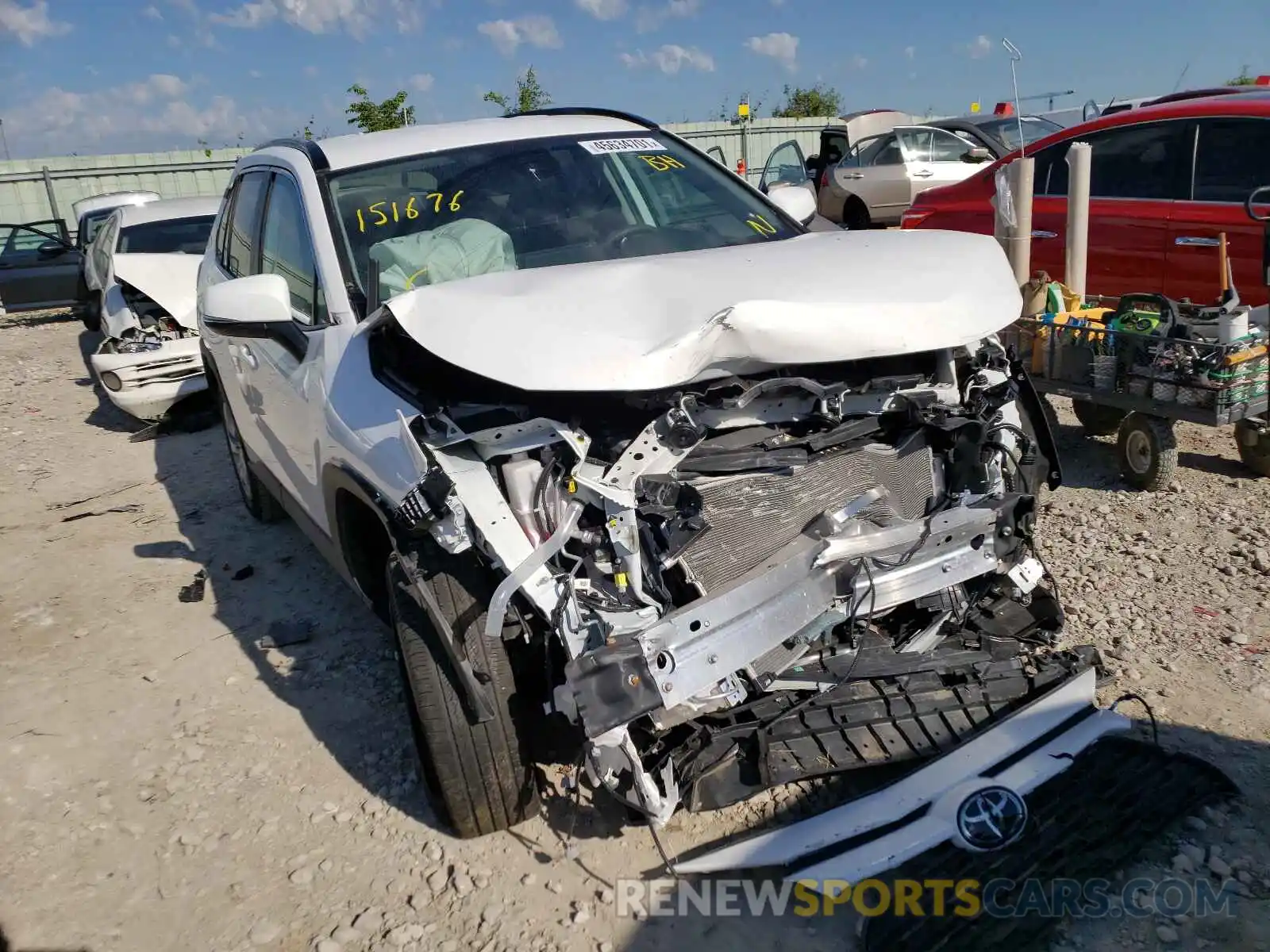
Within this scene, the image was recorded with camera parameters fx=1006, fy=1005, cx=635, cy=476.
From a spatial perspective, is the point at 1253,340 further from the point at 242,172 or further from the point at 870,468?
the point at 242,172

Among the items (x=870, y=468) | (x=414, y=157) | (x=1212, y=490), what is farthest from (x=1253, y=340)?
(x=414, y=157)

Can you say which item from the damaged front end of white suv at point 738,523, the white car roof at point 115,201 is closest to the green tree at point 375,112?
the white car roof at point 115,201

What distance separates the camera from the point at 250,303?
3273 mm

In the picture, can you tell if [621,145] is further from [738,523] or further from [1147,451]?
[1147,451]

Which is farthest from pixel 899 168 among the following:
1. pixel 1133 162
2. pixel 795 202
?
pixel 795 202

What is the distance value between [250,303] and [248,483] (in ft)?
9.05

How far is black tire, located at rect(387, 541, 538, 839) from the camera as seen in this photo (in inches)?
107

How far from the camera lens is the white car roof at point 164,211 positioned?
9703 mm

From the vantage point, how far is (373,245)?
11.5ft

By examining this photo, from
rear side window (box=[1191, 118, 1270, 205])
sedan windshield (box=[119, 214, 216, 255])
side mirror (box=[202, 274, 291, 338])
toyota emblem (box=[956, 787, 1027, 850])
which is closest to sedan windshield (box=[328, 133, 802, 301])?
side mirror (box=[202, 274, 291, 338])

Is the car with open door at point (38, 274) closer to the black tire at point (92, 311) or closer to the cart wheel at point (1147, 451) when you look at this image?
the black tire at point (92, 311)

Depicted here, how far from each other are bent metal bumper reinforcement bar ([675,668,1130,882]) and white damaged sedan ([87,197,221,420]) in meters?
6.46

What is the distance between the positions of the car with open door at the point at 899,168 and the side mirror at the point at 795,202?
841cm

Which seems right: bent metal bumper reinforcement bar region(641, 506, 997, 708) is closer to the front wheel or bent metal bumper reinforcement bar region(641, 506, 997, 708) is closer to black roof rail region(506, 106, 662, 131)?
black roof rail region(506, 106, 662, 131)
